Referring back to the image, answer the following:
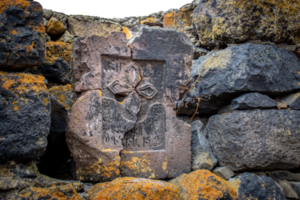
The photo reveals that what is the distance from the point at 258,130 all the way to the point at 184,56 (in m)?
0.97

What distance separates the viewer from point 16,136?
5.59 ft

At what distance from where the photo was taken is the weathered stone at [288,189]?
2.63m

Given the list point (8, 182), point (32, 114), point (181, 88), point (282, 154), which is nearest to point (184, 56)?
point (181, 88)

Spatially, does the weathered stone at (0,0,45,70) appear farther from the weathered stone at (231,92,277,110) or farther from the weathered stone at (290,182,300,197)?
the weathered stone at (290,182,300,197)

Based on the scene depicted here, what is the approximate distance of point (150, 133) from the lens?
2.54 meters

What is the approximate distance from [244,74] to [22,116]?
1924 millimetres

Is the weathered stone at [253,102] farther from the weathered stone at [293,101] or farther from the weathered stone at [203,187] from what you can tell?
the weathered stone at [203,187]

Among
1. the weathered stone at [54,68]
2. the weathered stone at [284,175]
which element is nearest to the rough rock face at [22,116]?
the weathered stone at [54,68]

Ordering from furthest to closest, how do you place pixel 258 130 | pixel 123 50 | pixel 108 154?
→ pixel 258 130 < pixel 123 50 < pixel 108 154

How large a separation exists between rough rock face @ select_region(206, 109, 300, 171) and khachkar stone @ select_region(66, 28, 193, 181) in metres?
0.43

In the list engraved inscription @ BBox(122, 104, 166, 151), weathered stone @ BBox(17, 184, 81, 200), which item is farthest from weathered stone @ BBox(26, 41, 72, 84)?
weathered stone @ BBox(17, 184, 81, 200)

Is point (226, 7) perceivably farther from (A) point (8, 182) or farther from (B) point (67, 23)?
(A) point (8, 182)

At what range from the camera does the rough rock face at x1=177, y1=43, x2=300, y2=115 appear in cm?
266

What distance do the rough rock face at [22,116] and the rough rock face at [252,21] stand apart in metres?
1.90
